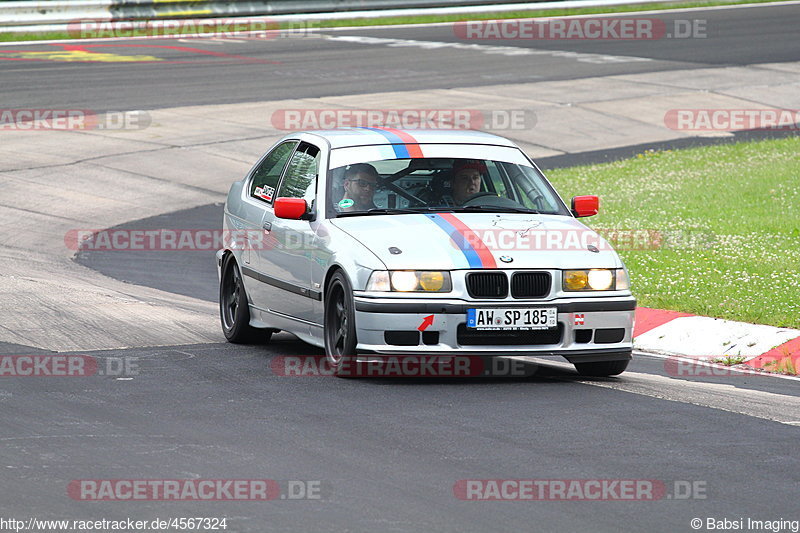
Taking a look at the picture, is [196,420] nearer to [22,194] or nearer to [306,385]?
[306,385]

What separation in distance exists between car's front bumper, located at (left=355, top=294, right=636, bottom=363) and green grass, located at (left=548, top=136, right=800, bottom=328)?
2.83 m

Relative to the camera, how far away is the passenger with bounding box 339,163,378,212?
31.1ft

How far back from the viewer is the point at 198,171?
68.6 ft

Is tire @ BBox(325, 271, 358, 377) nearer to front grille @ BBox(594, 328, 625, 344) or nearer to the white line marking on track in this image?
front grille @ BBox(594, 328, 625, 344)

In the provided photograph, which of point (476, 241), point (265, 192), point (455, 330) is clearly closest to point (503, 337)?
point (455, 330)

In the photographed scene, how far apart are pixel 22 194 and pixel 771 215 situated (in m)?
9.38

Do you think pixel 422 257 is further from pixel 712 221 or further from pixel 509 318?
pixel 712 221

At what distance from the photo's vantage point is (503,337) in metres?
8.54

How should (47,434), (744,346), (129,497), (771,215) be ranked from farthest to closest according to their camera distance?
(771,215)
(744,346)
(47,434)
(129,497)

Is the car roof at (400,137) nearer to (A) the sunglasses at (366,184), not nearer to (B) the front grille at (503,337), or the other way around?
(A) the sunglasses at (366,184)

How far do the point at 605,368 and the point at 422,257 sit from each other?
1.48 metres

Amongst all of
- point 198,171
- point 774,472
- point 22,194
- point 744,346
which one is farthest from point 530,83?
point 774,472

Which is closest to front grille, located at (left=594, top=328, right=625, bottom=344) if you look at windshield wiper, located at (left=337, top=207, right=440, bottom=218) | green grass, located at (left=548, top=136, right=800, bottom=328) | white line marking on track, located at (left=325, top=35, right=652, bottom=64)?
windshield wiper, located at (left=337, top=207, right=440, bottom=218)

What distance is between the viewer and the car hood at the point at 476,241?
28.1 ft
